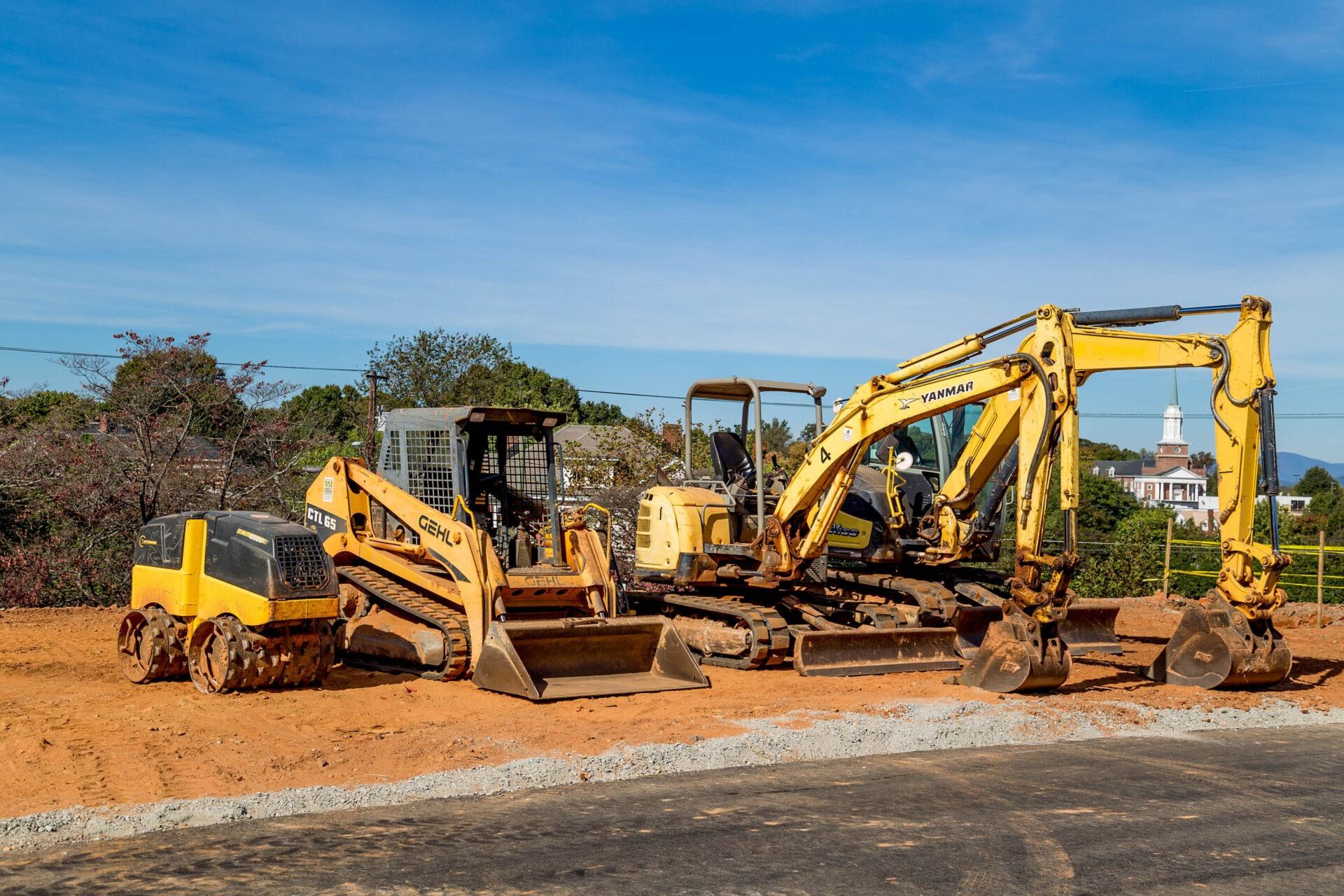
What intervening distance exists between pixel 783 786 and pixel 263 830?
10.3ft

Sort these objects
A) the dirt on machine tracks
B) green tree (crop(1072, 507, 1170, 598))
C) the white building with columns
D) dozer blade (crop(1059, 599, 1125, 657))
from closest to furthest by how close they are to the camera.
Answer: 1. the dirt on machine tracks
2. dozer blade (crop(1059, 599, 1125, 657))
3. green tree (crop(1072, 507, 1170, 598))
4. the white building with columns

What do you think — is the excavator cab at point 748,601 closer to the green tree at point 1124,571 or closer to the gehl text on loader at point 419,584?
the gehl text on loader at point 419,584

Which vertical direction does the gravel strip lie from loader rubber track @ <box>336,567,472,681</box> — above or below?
below

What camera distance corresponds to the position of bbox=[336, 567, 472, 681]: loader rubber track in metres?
11.6

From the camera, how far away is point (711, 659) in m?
13.8

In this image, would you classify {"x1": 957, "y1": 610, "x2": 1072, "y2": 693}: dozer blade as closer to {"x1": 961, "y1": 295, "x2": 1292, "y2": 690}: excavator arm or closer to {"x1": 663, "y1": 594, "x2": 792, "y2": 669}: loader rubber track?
{"x1": 961, "y1": 295, "x2": 1292, "y2": 690}: excavator arm

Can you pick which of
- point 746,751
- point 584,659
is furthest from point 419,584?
point 746,751

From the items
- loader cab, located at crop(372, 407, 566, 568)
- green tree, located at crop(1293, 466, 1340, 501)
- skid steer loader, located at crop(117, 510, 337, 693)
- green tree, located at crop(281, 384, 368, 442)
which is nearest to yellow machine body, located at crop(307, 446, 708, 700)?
loader cab, located at crop(372, 407, 566, 568)

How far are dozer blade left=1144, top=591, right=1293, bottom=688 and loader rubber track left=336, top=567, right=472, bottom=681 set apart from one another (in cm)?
672

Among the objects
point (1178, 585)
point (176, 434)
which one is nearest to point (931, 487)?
point (176, 434)

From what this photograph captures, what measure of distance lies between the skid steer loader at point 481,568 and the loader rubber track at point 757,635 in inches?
50.9

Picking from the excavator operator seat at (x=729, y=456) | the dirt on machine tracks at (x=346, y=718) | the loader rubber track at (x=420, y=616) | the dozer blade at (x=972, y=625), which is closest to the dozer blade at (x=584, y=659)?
the dirt on machine tracks at (x=346, y=718)

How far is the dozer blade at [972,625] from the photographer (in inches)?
503

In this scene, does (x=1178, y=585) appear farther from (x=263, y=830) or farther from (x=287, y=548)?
(x=263, y=830)
